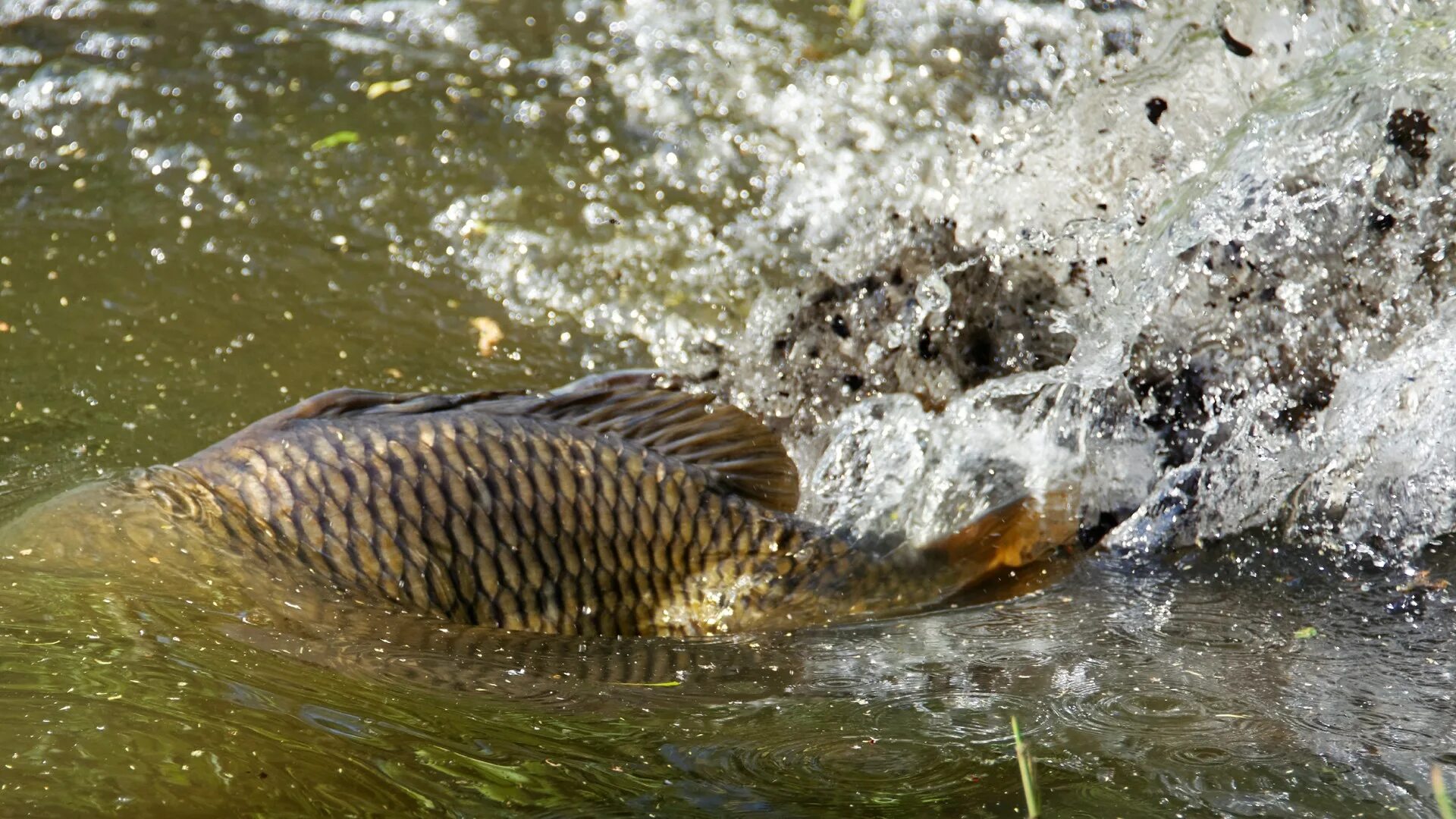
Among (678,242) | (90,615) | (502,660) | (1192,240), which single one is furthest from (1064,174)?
(90,615)

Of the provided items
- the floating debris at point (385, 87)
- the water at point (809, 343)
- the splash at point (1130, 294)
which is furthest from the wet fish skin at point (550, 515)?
the floating debris at point (385, 87)

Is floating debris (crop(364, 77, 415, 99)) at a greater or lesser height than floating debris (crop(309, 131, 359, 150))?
greater

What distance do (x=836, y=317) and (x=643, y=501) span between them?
132 centimetres

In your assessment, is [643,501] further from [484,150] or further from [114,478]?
[484,150]

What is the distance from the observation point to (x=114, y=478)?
2.87 m

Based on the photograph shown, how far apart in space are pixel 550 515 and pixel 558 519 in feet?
0.06

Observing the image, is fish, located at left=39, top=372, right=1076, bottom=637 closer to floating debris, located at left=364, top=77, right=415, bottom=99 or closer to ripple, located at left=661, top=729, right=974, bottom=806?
ripple, located at left=661, top=729, right=974, bottom=806

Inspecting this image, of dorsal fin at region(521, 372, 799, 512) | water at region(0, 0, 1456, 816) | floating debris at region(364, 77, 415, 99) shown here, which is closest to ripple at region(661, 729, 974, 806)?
water at region(0, 0, 1456, 816)

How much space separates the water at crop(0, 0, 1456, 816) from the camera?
6.66 feet

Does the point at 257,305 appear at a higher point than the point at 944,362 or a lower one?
higher

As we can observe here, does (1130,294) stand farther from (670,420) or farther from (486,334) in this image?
(486,334)

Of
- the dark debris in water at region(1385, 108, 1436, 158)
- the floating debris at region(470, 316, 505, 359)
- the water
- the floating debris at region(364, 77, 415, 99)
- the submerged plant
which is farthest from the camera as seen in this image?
the floating debris at region(364, 77, 415, 99)

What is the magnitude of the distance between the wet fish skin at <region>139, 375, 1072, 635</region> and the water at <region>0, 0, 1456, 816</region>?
158 mm

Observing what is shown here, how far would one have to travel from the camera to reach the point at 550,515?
9.06 ft
